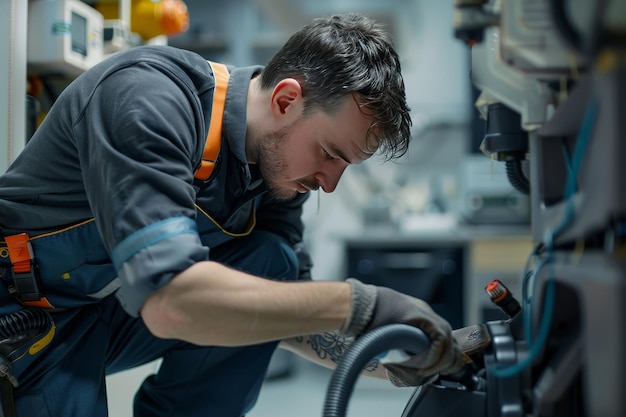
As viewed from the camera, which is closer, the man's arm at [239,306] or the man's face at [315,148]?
the man's arm at [239,306]

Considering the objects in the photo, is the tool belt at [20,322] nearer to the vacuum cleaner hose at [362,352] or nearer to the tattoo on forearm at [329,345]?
the tattoo on forearm at [329,345]

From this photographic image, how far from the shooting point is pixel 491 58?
91 cm

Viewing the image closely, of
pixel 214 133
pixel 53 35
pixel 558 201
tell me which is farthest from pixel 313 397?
pixel 558 201

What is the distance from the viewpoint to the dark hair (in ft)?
3.72

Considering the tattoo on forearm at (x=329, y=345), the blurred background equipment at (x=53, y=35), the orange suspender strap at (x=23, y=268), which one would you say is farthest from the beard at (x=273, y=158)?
the blurred background equipment at (x=53, y=35)

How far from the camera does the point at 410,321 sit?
0.87m

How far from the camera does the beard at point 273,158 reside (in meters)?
1.19

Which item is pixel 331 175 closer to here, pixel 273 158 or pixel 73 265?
pixel 273 158

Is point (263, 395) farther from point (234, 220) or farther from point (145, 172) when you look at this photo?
point (145, 172)

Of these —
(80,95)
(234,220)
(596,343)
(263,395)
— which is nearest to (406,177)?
(263,395)

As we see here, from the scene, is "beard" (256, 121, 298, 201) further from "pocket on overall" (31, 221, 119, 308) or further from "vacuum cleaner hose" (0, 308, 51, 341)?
"vacuum cleaner hose" (0, 308, 51, 341)

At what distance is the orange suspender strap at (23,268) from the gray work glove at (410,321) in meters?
0.60

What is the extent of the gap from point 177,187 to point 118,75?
0.24m

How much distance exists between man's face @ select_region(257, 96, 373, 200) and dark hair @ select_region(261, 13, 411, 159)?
19 mm
